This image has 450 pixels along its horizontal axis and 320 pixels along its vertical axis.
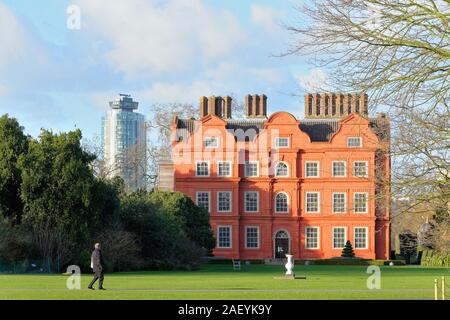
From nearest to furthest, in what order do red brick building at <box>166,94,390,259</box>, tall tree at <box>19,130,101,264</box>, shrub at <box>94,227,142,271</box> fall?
tall tree at <box>19,130,101,264</box>, shrub at <box>94,227,142,271</box>, red brick building at <box>166,94,390,259</box>

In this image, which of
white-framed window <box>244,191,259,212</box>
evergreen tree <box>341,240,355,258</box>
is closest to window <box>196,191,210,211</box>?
white-framed window <box>244,191,259,212</box>

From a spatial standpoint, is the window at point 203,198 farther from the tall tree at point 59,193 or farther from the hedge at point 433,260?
the tall tree at point 59,193

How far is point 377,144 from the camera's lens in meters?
21.0

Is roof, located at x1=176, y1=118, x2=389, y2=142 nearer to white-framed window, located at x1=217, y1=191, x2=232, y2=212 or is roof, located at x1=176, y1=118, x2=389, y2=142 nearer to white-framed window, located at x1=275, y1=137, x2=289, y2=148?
white-framed window, located at x1=275, y1=137, x2=289, y2=148

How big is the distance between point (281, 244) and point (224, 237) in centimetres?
500

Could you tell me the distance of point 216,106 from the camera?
8644cm

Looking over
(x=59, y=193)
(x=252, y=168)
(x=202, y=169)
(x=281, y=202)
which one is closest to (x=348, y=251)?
(x=281, y=202)

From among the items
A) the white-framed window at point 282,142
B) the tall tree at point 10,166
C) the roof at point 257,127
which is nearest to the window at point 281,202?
the white-framed window at point 282,142

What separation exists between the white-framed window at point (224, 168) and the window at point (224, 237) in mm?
4588

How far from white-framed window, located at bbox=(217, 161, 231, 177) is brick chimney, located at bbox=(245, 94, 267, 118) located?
691 cm

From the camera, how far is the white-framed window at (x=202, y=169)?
83062mm

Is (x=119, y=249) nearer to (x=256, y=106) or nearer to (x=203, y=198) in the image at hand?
(x=203, y=198)

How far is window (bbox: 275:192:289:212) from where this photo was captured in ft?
274
